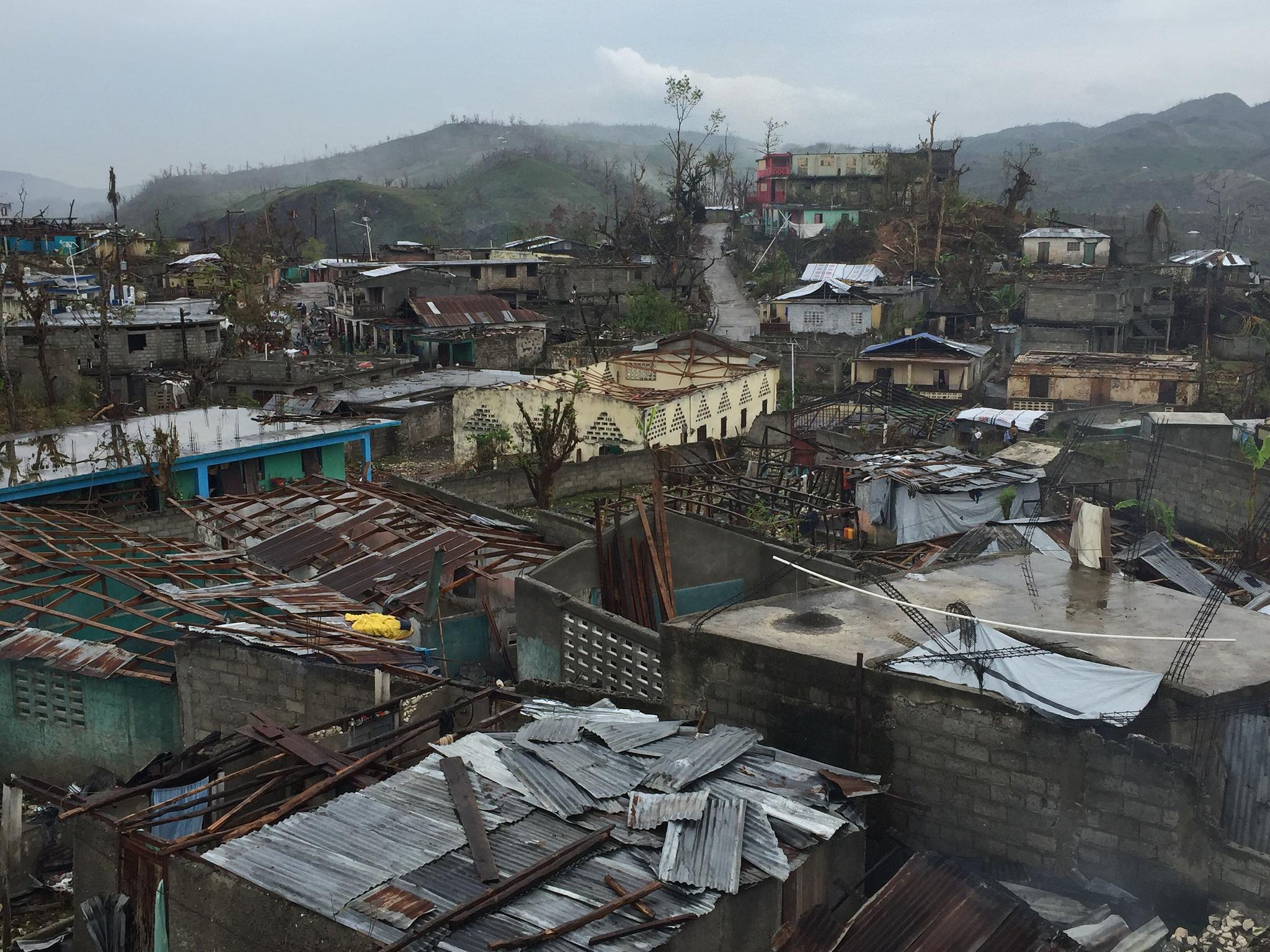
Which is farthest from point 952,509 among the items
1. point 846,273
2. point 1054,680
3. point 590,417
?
point 846,273

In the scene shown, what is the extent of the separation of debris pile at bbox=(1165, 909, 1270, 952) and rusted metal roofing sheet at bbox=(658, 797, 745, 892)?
2.81 m

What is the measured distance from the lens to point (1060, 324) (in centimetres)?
4050

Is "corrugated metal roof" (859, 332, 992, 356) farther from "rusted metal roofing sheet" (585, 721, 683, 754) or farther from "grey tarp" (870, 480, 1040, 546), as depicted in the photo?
"rusted metal roofing sheet" (585, 721, 683, 754)

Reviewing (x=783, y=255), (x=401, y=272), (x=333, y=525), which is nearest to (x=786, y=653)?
(x=333, y=525)

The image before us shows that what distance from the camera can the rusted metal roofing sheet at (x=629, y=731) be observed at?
820 cm

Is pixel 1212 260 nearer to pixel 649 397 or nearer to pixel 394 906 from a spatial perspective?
pixel 649 397

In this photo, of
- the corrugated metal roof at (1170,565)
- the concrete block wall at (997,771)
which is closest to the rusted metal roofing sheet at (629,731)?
the concrete block wall at (997,771)

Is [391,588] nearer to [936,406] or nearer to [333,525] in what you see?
[333,525]

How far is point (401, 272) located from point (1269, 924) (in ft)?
137

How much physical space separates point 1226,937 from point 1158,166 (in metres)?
137

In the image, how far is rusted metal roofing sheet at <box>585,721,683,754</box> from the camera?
8195mm

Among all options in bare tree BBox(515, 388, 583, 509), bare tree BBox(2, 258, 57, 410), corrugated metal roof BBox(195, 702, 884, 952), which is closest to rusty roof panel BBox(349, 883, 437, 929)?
corrugated metal roof BBox(195, 702, 884, 952)

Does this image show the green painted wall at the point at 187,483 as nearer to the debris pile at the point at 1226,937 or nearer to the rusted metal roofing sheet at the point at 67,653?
the rusted metal roofing sheet at the point at 67,653

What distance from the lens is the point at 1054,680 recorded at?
8.32 metres
